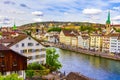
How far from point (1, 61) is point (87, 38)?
71638mm

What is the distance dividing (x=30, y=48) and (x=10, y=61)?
13381 millimetres

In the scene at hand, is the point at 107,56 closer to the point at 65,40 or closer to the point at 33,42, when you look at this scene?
the point at 33,42

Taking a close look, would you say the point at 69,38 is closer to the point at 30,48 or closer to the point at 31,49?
the point at 31,49

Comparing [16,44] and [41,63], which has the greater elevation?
[16,44]

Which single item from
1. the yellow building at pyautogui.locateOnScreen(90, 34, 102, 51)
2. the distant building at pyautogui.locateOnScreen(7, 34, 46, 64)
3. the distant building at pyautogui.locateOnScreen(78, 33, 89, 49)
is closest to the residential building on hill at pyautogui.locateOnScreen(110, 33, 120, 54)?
the yellow building at pyautogui.locateOnScreen(90, 34, 102, 51)

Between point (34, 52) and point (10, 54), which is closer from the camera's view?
point (10, 54)

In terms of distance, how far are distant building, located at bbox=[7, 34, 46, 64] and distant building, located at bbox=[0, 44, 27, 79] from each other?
10.8m

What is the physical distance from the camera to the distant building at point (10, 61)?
25312 millimetres

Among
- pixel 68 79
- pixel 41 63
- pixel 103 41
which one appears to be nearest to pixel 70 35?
pixel 103 41

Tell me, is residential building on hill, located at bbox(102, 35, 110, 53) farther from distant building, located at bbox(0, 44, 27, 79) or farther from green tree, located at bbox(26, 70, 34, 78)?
distant building, located at bbox(0, 44, 27, 79)

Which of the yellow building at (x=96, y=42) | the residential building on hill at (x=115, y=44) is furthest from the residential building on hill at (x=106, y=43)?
the residential building on hill at (x=115, y=44)

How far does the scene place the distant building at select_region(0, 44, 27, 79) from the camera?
25.3m

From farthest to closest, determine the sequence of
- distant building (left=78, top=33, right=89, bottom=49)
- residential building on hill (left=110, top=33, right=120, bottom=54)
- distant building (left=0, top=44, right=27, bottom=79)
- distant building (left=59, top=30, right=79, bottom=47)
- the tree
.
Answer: distant building (left=59, top=30, right=79, bottom=47) → distant building (left=78, top=33, right=89, bottom=49) → residential building on hill (left=110, top=33, right=120, bottom=54) → the tree → distant building (left=0, top=44, right=27, bottom=79)

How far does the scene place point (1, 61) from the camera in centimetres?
2541
